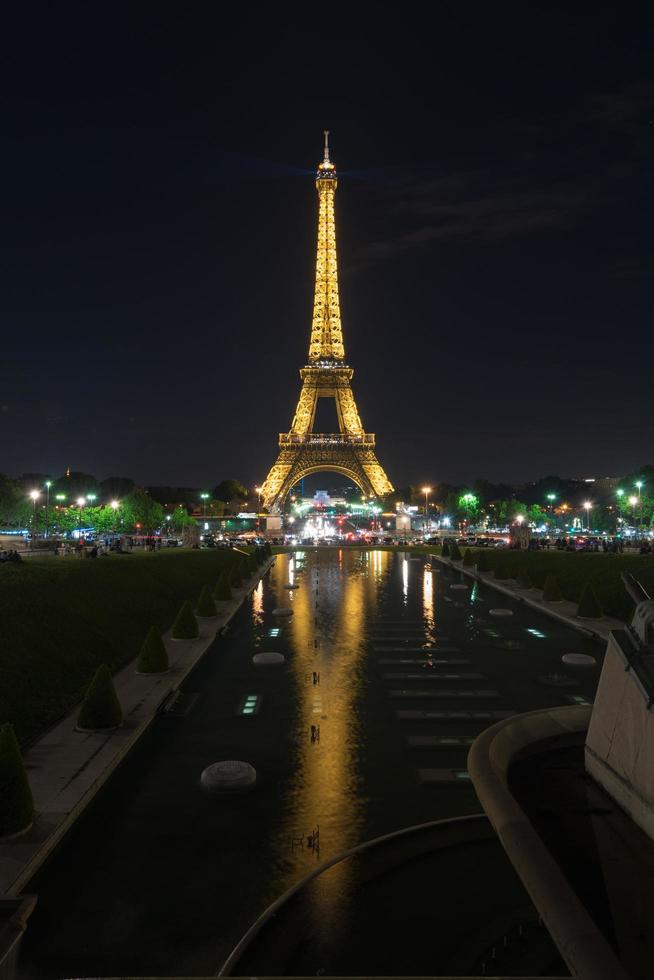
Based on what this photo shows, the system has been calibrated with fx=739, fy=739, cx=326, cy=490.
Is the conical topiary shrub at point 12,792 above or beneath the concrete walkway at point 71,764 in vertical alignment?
above

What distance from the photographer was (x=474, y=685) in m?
18.8

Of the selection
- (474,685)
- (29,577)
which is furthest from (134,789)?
(29,577)

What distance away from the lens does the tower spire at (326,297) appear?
111 m

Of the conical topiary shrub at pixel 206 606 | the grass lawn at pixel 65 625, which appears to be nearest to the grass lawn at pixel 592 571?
the conical topiary shrub at pixel 206 606

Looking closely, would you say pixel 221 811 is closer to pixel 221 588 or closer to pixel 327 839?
pixel 327 839

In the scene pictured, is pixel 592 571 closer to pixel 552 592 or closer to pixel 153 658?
pixel 552 592

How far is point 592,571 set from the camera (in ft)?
122

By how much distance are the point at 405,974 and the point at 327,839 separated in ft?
10.4

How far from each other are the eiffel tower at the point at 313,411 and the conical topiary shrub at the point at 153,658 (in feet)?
296

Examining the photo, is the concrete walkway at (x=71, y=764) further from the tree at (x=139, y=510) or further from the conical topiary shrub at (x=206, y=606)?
the tree at (x=139, y=510)

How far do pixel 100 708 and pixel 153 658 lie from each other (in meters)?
5.08

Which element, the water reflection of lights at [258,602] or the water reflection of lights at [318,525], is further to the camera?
the water reflection of lights at [318,525]

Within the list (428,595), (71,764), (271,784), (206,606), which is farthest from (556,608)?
(71,764)

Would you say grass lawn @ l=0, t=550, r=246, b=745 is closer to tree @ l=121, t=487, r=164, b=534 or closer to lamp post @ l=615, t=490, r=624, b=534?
tree @ l=121, t=487, r=164, b=534
